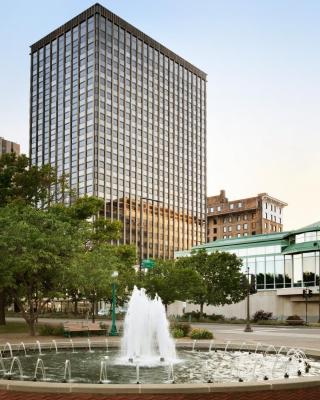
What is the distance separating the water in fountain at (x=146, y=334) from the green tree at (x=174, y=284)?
3884 centimetres

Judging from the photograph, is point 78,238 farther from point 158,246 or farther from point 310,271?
point 158,246

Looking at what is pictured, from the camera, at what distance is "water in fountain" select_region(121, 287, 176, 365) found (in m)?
23.1

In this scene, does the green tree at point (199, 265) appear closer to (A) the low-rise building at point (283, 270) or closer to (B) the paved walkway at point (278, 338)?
(A) the low-rise building at point (283, 270)

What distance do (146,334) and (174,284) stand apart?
4066cm

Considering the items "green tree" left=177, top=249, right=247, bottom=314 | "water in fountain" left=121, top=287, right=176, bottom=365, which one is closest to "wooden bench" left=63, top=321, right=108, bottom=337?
"water in fountain" left=121, top=287, right=176, bottom=365

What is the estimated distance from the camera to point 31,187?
52406mm

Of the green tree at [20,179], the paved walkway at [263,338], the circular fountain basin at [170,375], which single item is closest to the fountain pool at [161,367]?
the circular fountain basin at [170,375]

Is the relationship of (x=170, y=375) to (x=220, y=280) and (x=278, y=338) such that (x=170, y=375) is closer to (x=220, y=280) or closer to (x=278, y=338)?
(x=278, y=338)

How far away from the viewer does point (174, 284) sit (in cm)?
6462

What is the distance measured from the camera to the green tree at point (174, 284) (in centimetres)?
6419

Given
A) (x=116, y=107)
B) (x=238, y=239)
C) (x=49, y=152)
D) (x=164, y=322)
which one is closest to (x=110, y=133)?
(x=116, y=107)

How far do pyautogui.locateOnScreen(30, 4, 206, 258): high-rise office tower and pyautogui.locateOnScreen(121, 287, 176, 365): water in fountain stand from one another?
377 feet

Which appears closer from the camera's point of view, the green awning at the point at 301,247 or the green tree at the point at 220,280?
the green tree at the point at 220,280

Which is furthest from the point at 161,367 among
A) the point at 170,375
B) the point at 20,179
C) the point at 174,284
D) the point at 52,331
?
the point at 174,284
